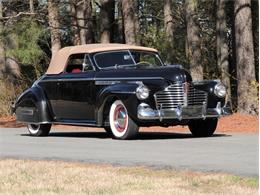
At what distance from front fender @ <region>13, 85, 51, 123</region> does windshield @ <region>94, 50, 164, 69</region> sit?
1819 millimetres

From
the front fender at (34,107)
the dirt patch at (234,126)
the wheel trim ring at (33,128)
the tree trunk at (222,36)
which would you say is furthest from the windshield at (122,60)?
the tree trunk at (222,36)

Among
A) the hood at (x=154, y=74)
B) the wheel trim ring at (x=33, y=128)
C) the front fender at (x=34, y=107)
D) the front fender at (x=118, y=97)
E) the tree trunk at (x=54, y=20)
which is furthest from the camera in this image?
the tree trunk at (x=54, y=20)

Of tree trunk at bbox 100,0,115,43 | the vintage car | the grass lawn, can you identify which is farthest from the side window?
tree trunk at bbox 100,0,115,43

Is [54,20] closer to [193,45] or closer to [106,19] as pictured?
[106,19]

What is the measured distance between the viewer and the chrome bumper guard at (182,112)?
43.6 feet

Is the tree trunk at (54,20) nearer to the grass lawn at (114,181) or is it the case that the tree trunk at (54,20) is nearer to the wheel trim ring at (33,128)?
the wheel trim ring at (33,128)

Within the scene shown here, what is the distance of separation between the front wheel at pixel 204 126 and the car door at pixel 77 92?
89.4 inches

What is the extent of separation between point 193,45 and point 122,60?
32.5 feet

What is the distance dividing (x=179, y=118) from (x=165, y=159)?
3482mm

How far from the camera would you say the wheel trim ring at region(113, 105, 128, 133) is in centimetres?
1371

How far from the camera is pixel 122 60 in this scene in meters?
15.0

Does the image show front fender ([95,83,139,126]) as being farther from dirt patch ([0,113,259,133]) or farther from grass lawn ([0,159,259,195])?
grass lawn ([0,159,259,195])

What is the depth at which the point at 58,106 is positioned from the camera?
15547mm

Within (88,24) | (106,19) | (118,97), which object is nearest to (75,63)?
(118,97)
